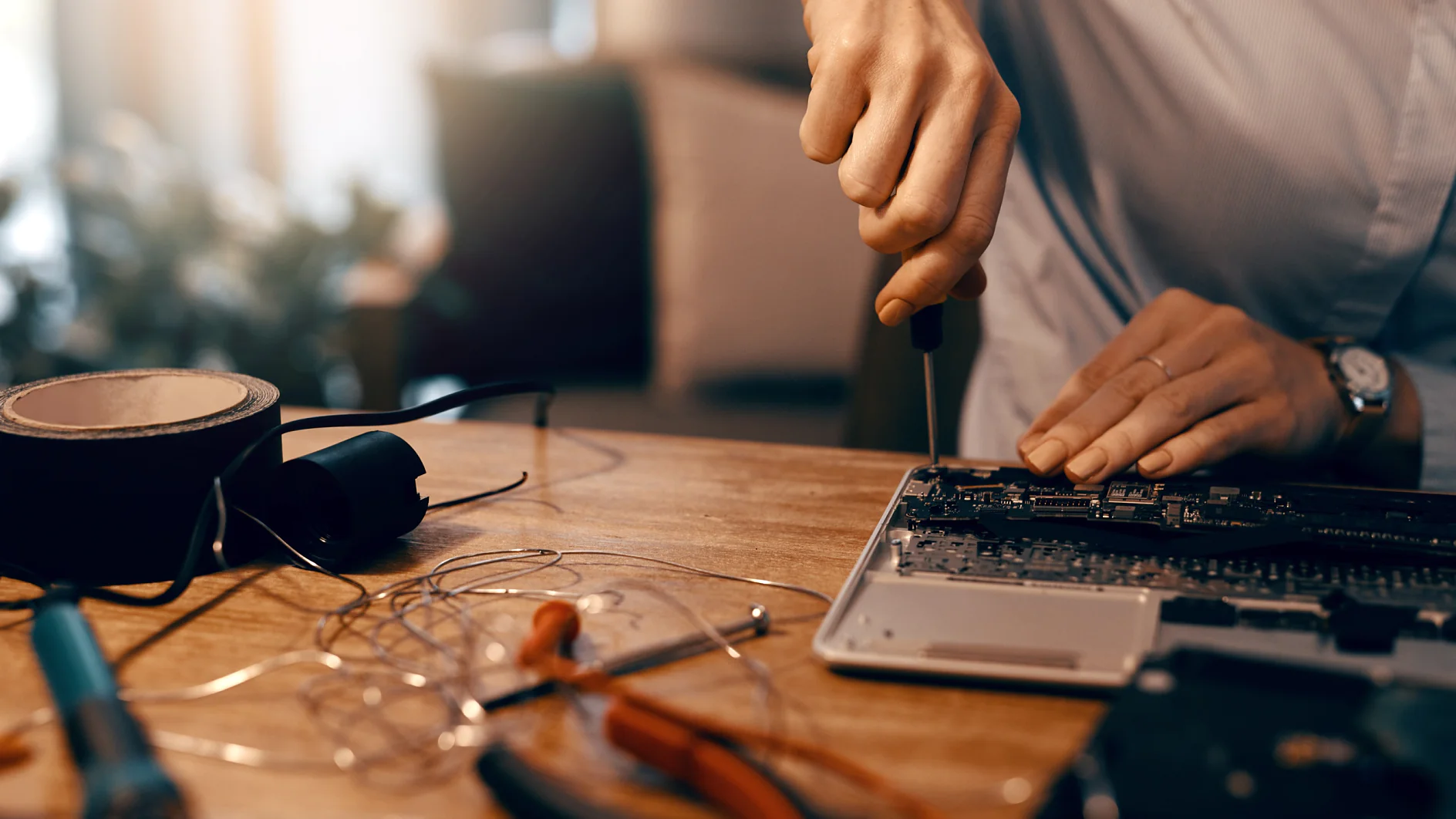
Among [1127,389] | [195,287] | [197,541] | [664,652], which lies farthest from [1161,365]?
[195,287]

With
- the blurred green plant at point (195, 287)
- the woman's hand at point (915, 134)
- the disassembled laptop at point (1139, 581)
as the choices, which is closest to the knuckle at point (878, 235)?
the woman's hand at point (915, 134)

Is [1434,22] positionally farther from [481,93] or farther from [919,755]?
[481,93]

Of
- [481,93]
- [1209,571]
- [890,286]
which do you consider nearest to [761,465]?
[890,286]

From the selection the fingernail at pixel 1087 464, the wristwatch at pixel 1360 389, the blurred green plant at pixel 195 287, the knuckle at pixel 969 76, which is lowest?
the blurred green plant at pixel 195 287

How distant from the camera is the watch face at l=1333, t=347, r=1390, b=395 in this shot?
76cm

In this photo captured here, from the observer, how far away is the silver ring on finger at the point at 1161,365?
709 mm

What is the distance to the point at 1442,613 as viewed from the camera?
0.44 metres

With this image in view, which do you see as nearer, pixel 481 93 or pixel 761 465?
pixel 761 465

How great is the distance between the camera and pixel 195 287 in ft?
7.06

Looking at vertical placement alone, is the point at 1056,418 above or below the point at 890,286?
below

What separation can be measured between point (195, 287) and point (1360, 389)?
202 cm

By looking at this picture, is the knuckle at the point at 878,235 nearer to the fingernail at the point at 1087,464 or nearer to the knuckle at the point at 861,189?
the knuckle at the point at 861,189

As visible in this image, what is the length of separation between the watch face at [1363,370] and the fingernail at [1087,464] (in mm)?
250

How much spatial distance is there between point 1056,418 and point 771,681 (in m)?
0.35
